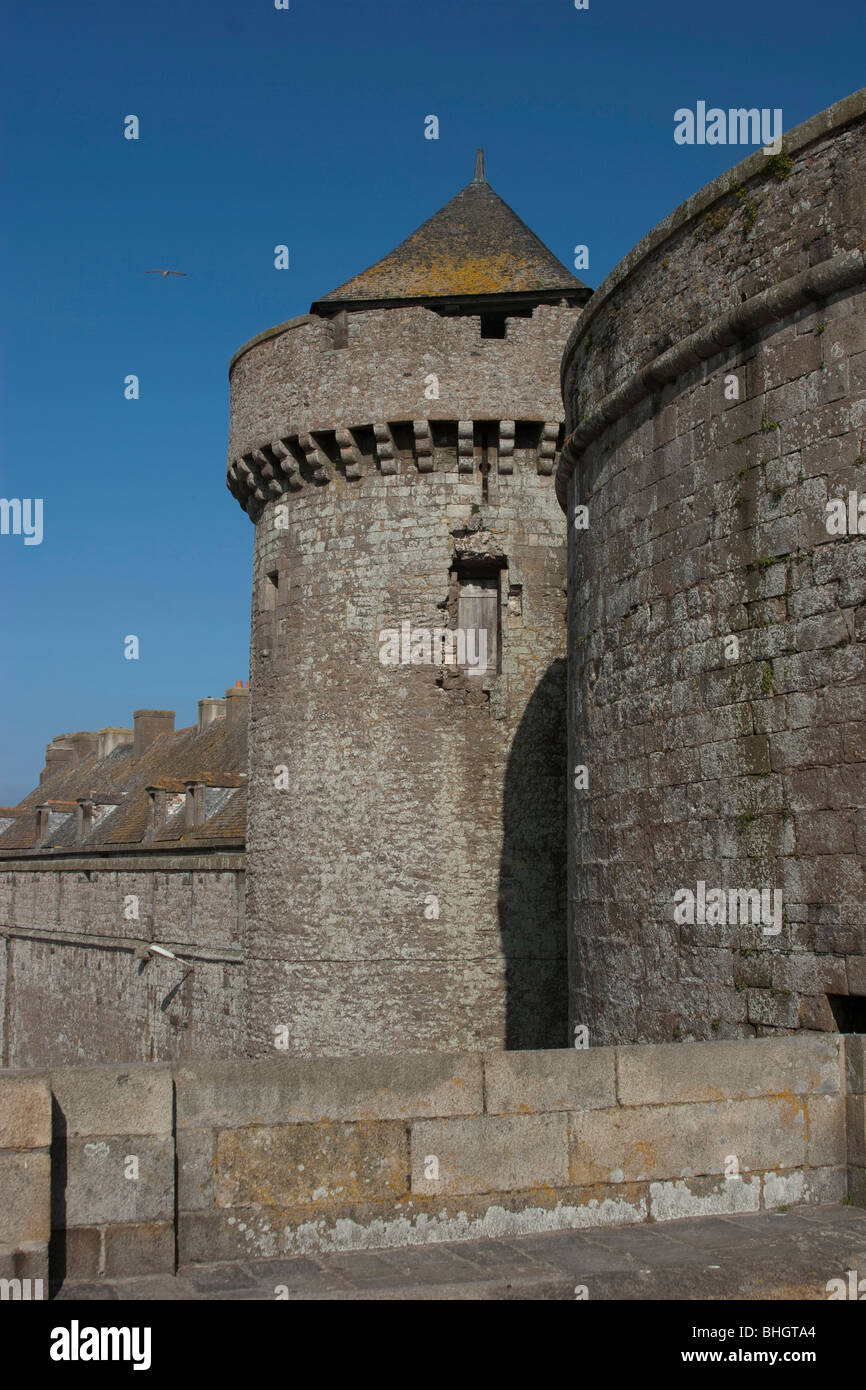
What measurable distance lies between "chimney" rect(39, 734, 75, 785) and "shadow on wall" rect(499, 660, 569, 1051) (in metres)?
28.8

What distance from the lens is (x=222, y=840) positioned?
61.0 feet

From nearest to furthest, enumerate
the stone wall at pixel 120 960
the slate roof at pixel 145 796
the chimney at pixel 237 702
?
the stone wall at pixel 120 960 < the slate roof at pixel 145 796 < the chimney at pixel 237 702

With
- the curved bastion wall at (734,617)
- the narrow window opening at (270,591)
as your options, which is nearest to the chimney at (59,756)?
the narrow window opening at (270,591)

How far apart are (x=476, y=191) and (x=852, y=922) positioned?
495 inches

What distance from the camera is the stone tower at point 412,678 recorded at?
13023 millimetres

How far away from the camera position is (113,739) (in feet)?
123

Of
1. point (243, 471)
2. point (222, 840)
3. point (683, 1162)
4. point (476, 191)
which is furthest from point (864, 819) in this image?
point (222, 840)

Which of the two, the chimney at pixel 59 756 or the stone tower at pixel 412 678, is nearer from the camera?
the stone tower at pixel 412 678

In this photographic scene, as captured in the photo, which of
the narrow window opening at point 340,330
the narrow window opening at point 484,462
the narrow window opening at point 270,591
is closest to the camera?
the narrow window opening at point 484,462

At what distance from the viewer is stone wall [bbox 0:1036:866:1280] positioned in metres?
4.09

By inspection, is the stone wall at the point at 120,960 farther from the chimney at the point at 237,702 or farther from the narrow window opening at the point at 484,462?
the narrow window opening at the point at 484,462

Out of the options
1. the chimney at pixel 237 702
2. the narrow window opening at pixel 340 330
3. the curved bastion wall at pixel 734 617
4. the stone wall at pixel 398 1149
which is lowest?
the stone wall at pixel 398 1149

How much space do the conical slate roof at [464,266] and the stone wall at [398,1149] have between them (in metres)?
10.9
